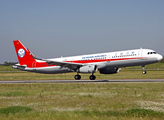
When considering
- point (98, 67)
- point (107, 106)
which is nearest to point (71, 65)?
point (98, 67)

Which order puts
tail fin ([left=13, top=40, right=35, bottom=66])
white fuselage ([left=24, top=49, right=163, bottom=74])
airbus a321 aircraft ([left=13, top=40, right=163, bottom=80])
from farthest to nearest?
1. tail fin ([left=13, top=40, right=35, bottom=66])
2. airbus a321 aircraft ([left=13, top=40, right=163, bottom=80])
3. white fuselage ([left=24, top=49, right=163, bottom=74])

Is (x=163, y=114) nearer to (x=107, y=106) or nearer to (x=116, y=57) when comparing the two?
(x=107, y=106)

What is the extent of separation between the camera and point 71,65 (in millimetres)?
41562

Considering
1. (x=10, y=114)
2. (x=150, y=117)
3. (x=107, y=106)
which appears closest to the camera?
(x=150, y=117)

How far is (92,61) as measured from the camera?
41.5 metres

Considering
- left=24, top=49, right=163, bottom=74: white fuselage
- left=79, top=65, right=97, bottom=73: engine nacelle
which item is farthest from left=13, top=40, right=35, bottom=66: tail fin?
left=79, top=65, right=97, bottom=73: engine nacelle

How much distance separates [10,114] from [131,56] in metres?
29.4

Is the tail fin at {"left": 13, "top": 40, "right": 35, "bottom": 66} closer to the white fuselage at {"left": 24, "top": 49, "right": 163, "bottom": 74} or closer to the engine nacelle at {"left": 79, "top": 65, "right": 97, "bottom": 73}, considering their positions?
the white fuselage at {"left": 24, "top": 49, "right": 163, "bottom": 74}

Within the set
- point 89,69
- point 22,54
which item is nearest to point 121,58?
point 89,69

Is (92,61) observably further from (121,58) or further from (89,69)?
(121,58)

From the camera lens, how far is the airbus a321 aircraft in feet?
124

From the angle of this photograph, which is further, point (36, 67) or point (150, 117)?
point (36, 67)

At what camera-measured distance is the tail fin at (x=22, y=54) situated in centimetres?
4922

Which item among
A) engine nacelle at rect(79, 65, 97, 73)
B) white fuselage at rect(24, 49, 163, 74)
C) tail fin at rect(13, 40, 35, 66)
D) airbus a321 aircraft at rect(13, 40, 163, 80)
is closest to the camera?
white fuselage at rect(24, 49, 163, 74)
